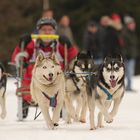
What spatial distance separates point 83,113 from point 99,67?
1216 mm

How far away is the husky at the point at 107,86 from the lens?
8.77m

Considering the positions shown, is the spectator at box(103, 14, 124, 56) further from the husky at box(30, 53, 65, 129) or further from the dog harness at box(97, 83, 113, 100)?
the dog harness at box(97, 83, 113, 100)

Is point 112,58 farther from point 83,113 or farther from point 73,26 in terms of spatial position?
point 73,26

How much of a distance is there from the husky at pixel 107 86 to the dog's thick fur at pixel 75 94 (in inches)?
30.1

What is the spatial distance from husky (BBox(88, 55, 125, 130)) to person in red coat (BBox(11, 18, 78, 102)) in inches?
64.3

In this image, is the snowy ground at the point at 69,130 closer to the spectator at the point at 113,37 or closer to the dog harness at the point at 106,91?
the dog harness at the point at 106,91

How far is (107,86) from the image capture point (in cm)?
892

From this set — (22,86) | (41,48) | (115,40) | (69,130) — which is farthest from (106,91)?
(115,40)

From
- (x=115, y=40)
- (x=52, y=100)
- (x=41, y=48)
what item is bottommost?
(x=52, y=100)

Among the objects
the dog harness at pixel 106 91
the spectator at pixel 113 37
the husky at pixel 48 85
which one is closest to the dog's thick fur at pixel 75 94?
the husky at pixel 48 85

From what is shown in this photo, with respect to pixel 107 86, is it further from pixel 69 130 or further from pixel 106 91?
pixel 69 130

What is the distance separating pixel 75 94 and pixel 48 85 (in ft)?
3.67

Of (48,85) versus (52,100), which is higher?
(48,85)

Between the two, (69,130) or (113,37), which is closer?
(69,130)
